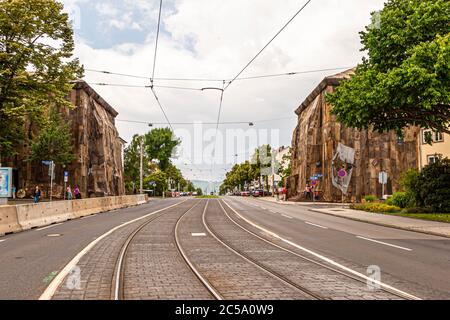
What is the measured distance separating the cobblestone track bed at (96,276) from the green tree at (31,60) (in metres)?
19.8

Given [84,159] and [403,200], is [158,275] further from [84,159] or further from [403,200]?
[84,159]

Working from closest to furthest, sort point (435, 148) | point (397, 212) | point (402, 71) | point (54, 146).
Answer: point (402, 71), point (397, 212), point (435, 148), point (54, 146)

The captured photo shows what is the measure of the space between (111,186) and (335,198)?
29.3 m

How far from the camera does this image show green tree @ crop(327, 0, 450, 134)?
17.1 meters

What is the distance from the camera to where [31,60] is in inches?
1152

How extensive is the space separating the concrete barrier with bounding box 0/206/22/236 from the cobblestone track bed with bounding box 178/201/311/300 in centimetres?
757

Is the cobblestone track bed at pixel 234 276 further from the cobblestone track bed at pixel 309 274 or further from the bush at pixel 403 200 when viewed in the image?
the bush at pixel 403 200

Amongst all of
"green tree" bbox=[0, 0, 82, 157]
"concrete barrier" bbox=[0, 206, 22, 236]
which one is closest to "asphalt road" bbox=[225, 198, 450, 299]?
"concrete barrier" bbox=[0, 206, 22, 236]

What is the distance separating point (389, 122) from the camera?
2238 centimetres

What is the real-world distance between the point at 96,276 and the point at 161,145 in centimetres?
9610

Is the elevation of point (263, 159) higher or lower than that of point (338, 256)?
higher

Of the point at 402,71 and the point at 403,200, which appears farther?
the point at 403,200

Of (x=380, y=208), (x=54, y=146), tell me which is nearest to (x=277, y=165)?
(x=54, y=146)

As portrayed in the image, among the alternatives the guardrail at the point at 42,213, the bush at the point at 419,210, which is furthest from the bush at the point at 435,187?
the guardrail at the point at 42,213
